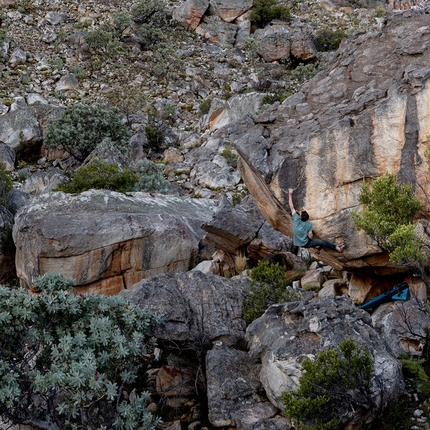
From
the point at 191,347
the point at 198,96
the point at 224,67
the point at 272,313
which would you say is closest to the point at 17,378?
the point at 191,347

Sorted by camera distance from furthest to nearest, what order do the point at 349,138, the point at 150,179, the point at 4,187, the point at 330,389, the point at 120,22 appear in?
1. the point at 120,22
2. the point at 150,179
3. the point at 4,187
4. the point at 349,138
5. the point at 330,389

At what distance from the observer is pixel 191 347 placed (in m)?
11.5

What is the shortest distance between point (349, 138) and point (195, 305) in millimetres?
4960

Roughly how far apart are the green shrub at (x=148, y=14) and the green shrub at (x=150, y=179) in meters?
25.0

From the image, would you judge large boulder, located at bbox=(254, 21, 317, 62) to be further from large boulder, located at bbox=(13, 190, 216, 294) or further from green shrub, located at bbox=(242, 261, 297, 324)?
green shrub, located at bbox=(242, 261, 297, 324)

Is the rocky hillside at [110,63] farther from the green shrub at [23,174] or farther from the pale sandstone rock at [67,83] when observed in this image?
the green shrub at [23,174]

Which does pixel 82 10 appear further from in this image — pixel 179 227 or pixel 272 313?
pixel 272 313

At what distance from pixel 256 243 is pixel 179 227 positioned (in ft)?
10.3

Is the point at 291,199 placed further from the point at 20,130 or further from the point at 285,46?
the point at 285,46

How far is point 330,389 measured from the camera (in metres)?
8.94

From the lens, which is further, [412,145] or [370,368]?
[412,145]

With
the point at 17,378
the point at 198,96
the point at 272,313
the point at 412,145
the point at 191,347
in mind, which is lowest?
the point at 198,96

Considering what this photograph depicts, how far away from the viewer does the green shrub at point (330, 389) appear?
8.67m

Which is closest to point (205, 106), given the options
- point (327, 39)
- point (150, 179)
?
point (150, 179)
